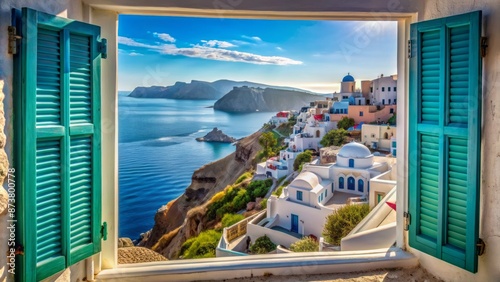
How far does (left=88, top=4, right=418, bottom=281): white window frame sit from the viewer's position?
1865 millimetres

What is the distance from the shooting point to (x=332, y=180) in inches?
558

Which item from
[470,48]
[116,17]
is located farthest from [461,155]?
[116,17]

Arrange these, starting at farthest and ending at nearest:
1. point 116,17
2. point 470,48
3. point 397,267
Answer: point 397,267, point 116,17, point 470,48

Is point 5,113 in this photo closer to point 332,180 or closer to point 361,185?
point 332,180

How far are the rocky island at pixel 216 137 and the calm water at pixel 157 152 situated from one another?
326 mm

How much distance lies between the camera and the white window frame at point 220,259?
1.87 meters

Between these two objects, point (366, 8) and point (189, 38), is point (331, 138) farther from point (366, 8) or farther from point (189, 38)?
point (366, 8)

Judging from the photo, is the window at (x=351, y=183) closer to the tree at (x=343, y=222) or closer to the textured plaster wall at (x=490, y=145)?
the tree at (x=343, y=222)

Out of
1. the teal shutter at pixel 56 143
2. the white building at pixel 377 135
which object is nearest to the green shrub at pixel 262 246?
the teal shutter at pixel 56 143

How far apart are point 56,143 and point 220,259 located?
43.1 inches

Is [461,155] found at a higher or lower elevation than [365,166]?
higher

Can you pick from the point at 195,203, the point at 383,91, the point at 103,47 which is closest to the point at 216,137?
the point at 195,203

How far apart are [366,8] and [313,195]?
35.4ft

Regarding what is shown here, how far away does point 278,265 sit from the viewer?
1.99 m
